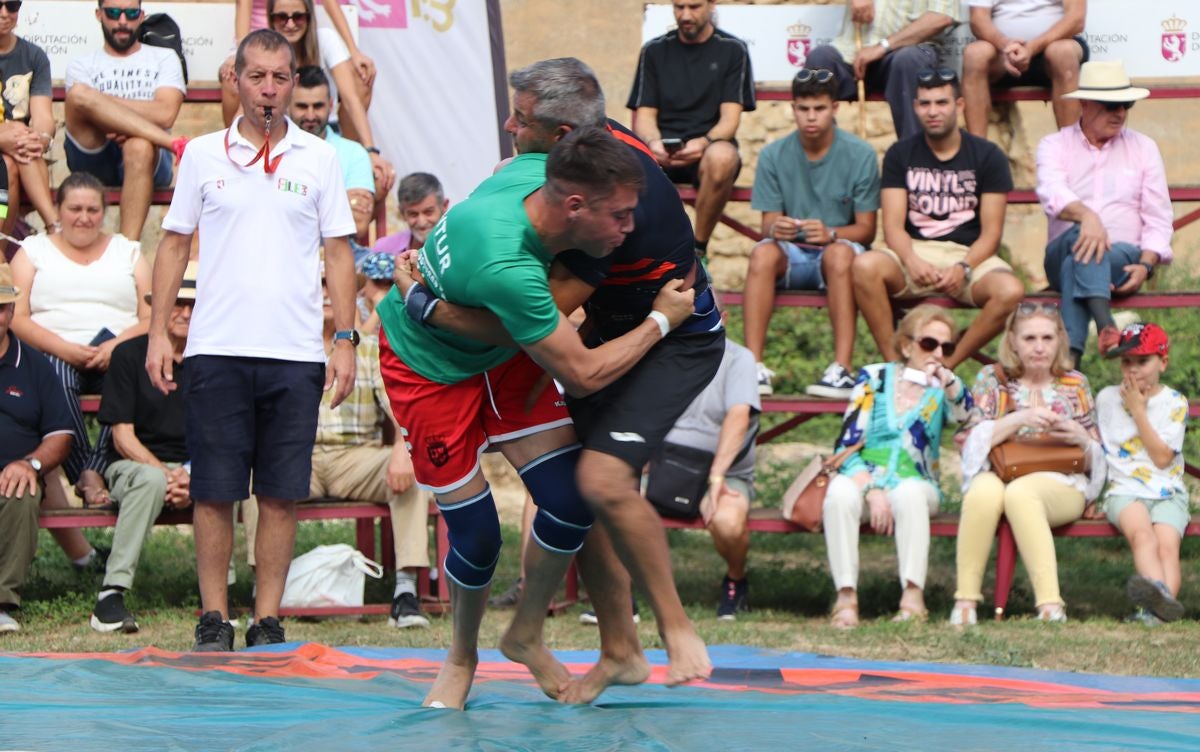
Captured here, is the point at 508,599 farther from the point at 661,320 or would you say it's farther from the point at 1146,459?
the point at 661,320

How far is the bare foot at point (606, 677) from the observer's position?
4848 mm

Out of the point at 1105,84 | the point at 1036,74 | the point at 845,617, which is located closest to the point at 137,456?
the point at 845,617

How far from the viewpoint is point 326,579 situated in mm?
7293

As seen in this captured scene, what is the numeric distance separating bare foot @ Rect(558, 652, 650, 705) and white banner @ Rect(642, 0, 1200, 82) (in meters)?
4.96

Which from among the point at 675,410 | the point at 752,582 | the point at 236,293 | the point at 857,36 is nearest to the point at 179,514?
the point at 236,293

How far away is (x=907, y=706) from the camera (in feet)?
15.7

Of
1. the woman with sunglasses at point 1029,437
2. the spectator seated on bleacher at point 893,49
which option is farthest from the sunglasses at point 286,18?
the woman with sunglasses at point 1029,437

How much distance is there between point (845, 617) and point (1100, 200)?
2.44 meters

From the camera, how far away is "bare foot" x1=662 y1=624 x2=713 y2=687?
4.64 meters

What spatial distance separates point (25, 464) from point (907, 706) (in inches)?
160

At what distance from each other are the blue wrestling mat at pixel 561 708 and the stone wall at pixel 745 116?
734 cm

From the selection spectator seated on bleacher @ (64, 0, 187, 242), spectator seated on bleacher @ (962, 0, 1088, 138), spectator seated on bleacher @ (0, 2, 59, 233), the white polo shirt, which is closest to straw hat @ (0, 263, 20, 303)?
spectator seated on bleacher @ (0, 2, 59, 233)

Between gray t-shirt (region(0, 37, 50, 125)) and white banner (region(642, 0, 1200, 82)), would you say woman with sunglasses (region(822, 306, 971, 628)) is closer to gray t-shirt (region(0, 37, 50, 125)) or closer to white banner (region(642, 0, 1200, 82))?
white banner (region(642, 0, 1200, 82))

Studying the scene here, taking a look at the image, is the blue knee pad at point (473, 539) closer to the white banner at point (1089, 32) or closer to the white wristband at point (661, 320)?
the white wristband at point (661, 320)
